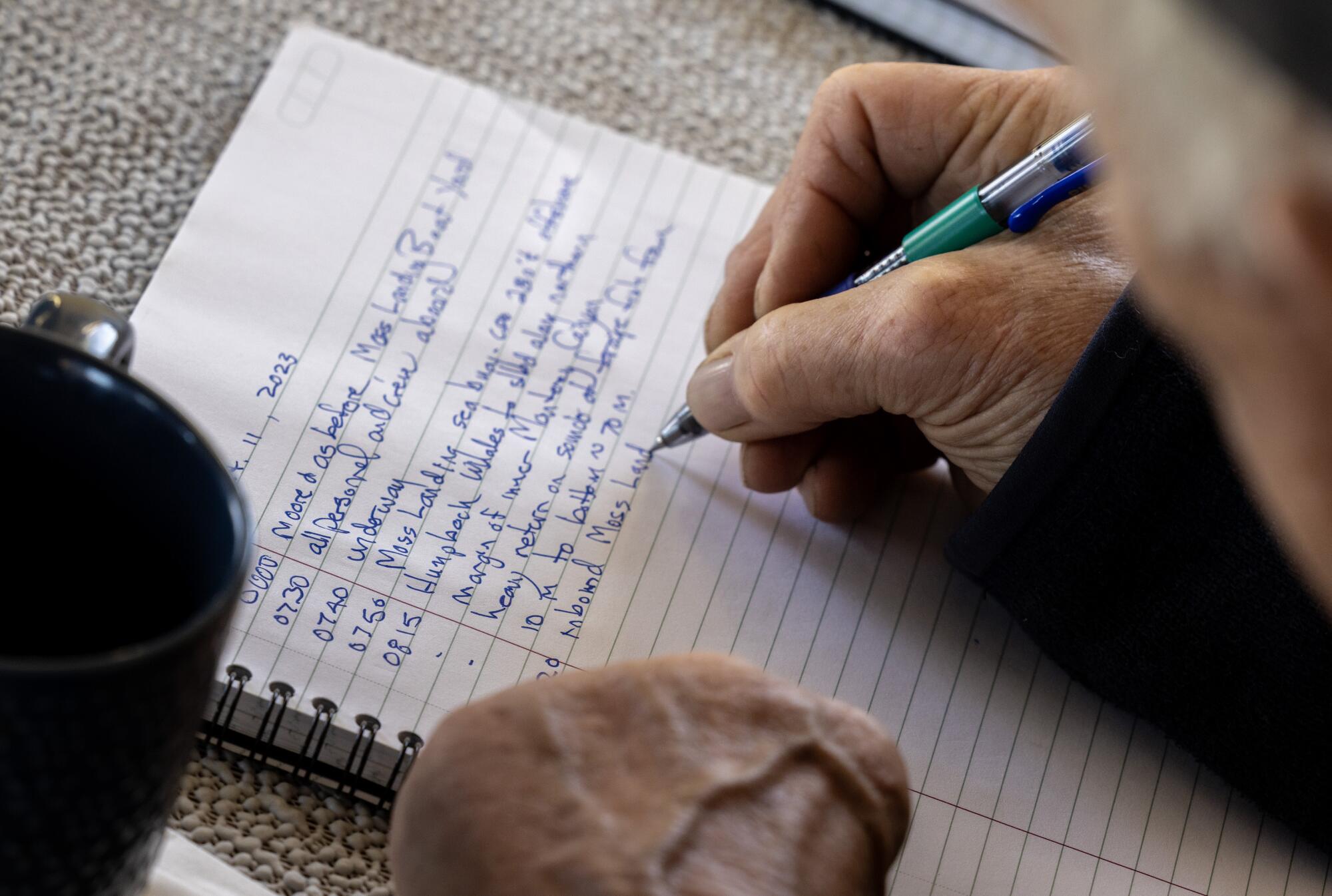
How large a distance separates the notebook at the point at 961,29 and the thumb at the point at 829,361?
327mm

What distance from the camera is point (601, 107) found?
0.67 metres

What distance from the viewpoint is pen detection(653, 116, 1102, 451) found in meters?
0.45

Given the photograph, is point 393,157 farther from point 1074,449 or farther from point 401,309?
point 1074,449

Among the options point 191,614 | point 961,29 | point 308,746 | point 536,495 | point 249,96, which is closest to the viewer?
point 191,614

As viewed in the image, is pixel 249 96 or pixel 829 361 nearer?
pixel 829 361

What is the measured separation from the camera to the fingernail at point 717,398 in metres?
0.51

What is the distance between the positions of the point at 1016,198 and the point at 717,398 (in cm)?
15

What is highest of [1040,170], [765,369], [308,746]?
[1040,170]

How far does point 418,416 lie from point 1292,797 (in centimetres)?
40

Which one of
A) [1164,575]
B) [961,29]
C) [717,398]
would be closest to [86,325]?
[717,398]

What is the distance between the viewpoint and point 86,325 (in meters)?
0.31

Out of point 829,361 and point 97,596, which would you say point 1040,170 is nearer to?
point 829,361

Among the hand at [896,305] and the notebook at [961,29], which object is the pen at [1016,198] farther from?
the notebook at [961,29]

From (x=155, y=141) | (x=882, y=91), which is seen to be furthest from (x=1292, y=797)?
(x=155, y=141)
